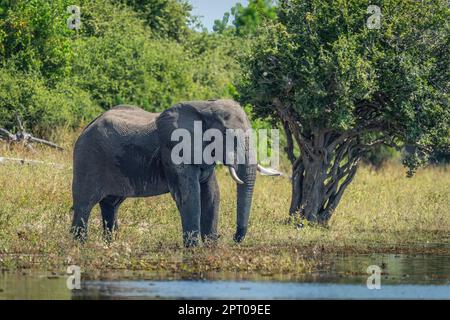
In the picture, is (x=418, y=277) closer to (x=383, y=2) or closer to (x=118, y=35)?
(x=383, y=2)

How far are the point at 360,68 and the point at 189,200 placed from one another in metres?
4.99

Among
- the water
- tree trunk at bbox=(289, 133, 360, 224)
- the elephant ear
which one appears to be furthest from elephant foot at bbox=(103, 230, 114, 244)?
tree trunk at bbox=(289, 133, 360, 224)

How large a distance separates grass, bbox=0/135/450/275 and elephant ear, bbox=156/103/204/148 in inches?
71.3

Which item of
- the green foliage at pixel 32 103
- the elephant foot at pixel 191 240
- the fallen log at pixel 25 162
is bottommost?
the elephant foot at pixel 191 240

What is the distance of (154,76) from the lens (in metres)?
40.7

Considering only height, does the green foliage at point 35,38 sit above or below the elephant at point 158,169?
above

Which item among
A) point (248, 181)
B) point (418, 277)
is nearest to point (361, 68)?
point (248, 181)

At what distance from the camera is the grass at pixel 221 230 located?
19.6m

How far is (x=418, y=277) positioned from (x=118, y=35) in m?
22.7

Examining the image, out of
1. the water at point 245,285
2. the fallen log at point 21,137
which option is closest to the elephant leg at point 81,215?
the water at point 245,285

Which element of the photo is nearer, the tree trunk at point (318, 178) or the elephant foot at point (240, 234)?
the elephant foot at point (240, 234)

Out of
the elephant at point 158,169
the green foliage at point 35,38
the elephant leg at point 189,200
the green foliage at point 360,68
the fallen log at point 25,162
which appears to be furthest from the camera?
the green foliage at point 35,38

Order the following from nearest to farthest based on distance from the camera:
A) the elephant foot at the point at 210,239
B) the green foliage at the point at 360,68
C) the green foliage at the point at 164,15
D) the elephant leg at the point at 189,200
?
the elephant foot at the point at 210,239
the elephant leg at the point at 189,200
the green foliage at the point at 360,68
the green foliage at the point at 164,15

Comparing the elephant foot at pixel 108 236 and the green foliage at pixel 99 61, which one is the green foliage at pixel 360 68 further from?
the green foliage at pixel 99 61
